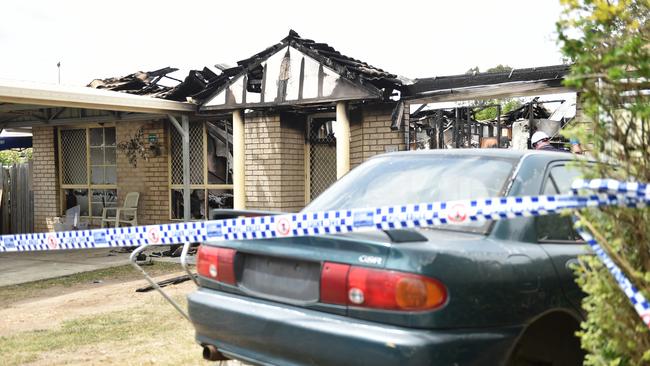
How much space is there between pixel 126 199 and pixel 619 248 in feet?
37.0

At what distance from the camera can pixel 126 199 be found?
12188mm

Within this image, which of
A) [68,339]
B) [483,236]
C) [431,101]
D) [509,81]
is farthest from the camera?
[431,101]

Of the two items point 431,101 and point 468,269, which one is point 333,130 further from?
point 468,269

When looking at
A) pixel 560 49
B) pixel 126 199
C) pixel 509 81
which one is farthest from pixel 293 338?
pixel 126 199

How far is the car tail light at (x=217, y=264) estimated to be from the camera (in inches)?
128

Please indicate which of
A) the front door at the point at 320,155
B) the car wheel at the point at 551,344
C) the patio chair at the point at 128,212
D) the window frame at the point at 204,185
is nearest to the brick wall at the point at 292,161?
the front door at the point at 320,155

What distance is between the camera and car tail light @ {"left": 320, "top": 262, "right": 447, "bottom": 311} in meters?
2.51

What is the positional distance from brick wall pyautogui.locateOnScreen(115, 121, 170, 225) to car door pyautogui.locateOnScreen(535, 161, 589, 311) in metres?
9.71

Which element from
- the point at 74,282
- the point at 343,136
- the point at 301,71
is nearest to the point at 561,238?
the point at 343,136

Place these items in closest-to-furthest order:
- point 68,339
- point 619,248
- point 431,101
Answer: point 619,248 → point 68,339 → point 431,101

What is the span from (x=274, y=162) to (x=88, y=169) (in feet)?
17.4

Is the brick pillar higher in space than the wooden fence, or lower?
higher

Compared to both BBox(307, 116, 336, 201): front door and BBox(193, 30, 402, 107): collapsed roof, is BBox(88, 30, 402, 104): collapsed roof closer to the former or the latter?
BBox(193, 30, 402, 107): collapsed roof

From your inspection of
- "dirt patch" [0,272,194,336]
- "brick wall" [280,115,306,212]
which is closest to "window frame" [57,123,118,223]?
"brick wall" [280,115,306,212]
